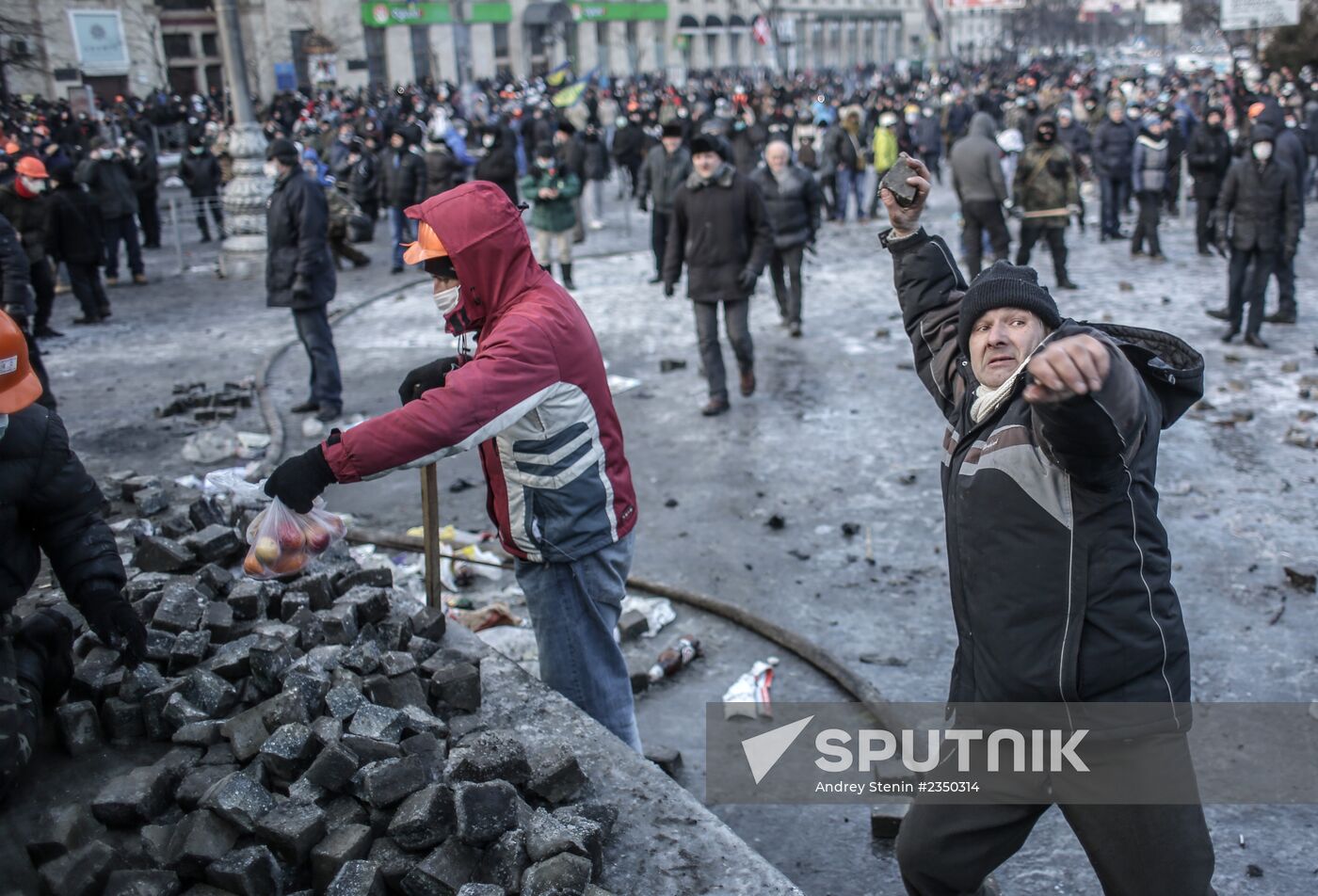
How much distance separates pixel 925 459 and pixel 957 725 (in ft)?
16.2

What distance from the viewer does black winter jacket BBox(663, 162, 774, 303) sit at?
8.84 metres

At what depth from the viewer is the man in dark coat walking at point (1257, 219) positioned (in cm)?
960

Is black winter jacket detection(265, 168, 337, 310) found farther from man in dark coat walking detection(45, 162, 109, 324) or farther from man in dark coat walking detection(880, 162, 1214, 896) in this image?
man in dark coat walking detection(880, 162, 1214, 896)

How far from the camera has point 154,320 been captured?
13070 millimetres

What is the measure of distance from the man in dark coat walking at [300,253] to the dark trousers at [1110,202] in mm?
10779

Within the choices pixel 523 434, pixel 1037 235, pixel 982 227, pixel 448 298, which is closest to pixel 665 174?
pixel 982 227

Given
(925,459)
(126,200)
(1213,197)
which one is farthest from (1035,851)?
(126,200)

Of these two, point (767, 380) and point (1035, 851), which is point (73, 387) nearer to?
point (767, 380)

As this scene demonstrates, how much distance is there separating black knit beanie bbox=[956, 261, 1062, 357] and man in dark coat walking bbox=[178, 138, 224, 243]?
17.7 meters

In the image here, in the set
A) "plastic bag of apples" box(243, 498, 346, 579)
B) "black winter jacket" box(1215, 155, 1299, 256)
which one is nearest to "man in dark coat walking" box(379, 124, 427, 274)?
"black winter jacket" box(1215, 155, 1299, 256)

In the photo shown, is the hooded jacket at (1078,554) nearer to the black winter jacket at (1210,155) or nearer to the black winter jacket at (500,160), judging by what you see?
the black winter jacket at (1210,155)

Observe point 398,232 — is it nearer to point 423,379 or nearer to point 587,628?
point 423,379

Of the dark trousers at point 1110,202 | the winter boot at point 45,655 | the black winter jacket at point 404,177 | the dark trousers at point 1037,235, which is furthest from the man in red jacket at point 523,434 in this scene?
the dark trousers at point 1110,202

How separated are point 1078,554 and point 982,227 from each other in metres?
10.2
